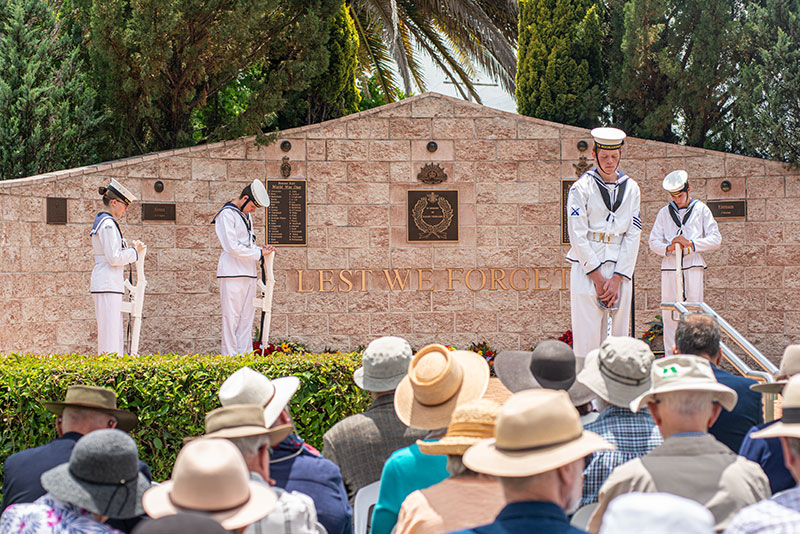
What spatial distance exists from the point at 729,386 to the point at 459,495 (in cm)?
177

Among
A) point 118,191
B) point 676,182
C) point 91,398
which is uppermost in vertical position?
point 676,182

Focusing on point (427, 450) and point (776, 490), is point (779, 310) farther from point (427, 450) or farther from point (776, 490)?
point (427, 450)

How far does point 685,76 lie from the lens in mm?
12156

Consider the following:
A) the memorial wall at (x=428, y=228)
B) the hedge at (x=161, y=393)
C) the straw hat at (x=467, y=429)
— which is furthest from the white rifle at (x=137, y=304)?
the straw hat at (x=467, y=429)

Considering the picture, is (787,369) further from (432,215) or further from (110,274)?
(432,215)

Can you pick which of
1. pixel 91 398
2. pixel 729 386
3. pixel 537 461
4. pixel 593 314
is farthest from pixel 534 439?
pixel 593 314

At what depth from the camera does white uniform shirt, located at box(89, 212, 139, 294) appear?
920cm

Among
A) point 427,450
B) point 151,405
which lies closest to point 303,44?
point 151,405

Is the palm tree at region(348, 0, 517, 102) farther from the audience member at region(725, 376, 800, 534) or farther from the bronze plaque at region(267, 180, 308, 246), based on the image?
the audience member at region(725, 376, 800, 534)

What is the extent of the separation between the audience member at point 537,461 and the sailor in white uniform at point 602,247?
185 inches

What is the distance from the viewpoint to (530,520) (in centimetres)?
228

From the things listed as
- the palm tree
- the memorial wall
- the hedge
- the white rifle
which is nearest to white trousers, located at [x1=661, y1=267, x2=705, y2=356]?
the memorial wall

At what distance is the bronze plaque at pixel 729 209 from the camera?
38.0 feet

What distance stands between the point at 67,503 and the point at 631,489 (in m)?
1.93
